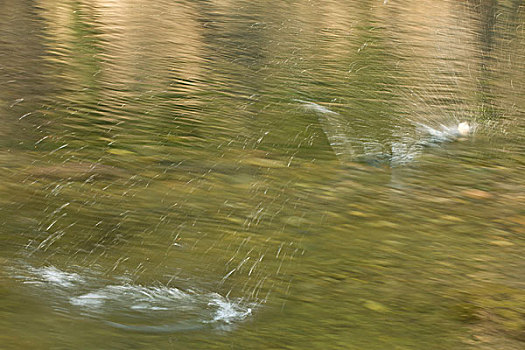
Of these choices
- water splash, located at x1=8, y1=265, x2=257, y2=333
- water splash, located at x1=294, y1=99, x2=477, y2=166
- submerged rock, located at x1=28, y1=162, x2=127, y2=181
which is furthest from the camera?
water splash, located at x1=294, y1=99, x2=477, y2=166

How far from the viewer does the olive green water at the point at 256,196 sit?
3.51 m

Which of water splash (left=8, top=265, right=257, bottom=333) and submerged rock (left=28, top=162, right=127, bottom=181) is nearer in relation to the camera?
water splash (left=8, top=265, right=257, bottom=333)

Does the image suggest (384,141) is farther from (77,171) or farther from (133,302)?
(133,302)

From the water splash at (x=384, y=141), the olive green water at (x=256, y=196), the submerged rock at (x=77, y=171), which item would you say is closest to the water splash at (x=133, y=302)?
the olive green water at (x=256, y=196)

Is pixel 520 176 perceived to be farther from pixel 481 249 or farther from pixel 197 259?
pixel 197 259

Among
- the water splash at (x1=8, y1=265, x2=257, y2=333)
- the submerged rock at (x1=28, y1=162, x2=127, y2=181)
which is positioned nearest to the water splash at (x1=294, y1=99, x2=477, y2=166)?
the submerged rock at (x1=28, y1=162, x2=127, y2=181)

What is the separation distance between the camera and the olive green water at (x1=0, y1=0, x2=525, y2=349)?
3508mm

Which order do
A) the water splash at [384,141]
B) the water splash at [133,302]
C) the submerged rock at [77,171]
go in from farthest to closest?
the water splash at [384,141] < the submerged rock at [77,171] < the water splash at [133,302]

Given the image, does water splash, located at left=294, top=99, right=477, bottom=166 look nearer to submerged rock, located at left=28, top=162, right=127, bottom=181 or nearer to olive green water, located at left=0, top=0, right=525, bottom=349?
olive green water, located at left=0, top=0, right=525, bottom=349

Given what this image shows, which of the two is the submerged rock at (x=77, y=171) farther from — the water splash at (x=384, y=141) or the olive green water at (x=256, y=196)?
the water splash at (x=384, y=141)

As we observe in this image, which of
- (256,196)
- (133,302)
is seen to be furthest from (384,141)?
(133,302)

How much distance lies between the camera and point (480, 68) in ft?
31.3

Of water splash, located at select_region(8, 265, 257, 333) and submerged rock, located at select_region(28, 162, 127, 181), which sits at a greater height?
water splash, located at select_region(8, 265, 257, 333)

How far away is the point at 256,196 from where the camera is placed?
5.13 meters
